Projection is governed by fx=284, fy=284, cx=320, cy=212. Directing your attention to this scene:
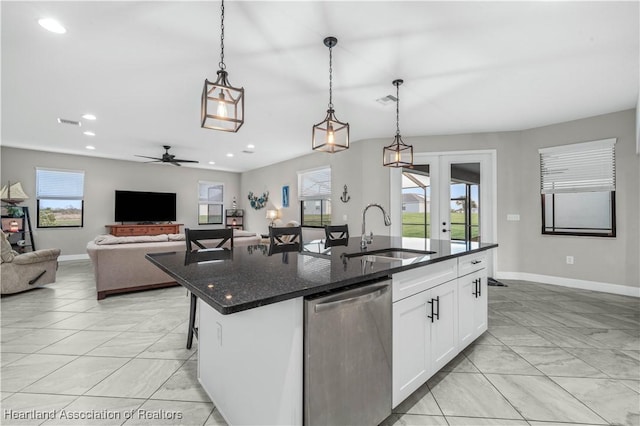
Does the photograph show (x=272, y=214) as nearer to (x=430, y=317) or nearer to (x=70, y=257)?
(x=70, y=257)

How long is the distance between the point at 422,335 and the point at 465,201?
13.0 feet

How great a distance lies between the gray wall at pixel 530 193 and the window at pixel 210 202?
4.44 metres

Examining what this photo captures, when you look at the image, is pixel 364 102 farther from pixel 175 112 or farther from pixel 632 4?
pixel 175 112

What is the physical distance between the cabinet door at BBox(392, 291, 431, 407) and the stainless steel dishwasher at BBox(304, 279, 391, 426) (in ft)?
0.29

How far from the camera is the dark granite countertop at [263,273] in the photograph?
3.33ft

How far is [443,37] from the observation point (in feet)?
7.66

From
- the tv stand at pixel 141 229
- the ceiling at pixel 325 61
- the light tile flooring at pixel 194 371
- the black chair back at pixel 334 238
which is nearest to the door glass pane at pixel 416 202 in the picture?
the ceiling at pixel 325 61

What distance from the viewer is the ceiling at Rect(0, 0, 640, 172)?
206 centimetres

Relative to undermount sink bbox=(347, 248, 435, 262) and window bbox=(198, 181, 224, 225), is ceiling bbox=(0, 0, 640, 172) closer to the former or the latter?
undermount sink bbox=(347, 248, 435, 262)

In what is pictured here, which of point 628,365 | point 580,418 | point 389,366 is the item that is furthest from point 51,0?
point 628,365

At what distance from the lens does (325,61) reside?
269 centimetres

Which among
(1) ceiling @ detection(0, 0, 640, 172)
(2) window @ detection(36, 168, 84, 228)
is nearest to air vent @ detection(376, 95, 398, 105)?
(1) ceiling @ detection(0, 0, 640, 172)

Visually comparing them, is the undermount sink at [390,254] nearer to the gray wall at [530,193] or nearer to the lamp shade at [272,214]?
the gray wall at [530,193]

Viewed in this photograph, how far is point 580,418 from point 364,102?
3.47 meters
